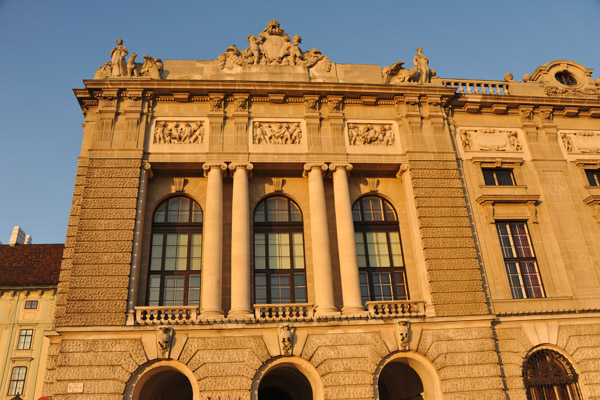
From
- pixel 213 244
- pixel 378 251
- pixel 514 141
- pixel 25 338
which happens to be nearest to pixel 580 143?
pixel 514 141

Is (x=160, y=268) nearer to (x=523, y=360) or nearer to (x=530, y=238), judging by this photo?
(x=523, y=360)

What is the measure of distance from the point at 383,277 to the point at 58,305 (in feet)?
42.7

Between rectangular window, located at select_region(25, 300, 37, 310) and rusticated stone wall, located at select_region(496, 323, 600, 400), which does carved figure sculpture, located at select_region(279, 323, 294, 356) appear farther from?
rectangular window, located at select_region(25, 300, 37, 310)

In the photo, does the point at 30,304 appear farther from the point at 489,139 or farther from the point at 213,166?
the point at 489,139

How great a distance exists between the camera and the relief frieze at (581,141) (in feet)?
76.2

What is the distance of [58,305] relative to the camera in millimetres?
17328

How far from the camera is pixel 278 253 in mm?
20391

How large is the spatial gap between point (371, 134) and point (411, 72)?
13.3 feet

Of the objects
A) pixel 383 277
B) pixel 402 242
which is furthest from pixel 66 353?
pixel 402 242

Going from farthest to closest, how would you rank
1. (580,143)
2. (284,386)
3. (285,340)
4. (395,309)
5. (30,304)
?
(30,304)
(580,143)
(284,386)
(395,309)
(285,340)

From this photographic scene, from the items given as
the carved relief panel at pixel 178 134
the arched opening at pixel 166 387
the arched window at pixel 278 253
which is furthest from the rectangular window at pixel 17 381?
the arched window at pixel 278 253

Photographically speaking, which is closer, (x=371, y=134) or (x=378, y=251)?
(x=378, y=251)

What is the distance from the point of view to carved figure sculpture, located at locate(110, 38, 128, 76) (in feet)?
70.3

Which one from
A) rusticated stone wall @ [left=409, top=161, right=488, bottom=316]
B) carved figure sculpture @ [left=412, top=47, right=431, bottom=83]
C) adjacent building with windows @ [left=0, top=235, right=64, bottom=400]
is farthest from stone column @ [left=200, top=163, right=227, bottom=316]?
adjacent building with windows @ [left=0, top=235, right=64, bottom=400]
